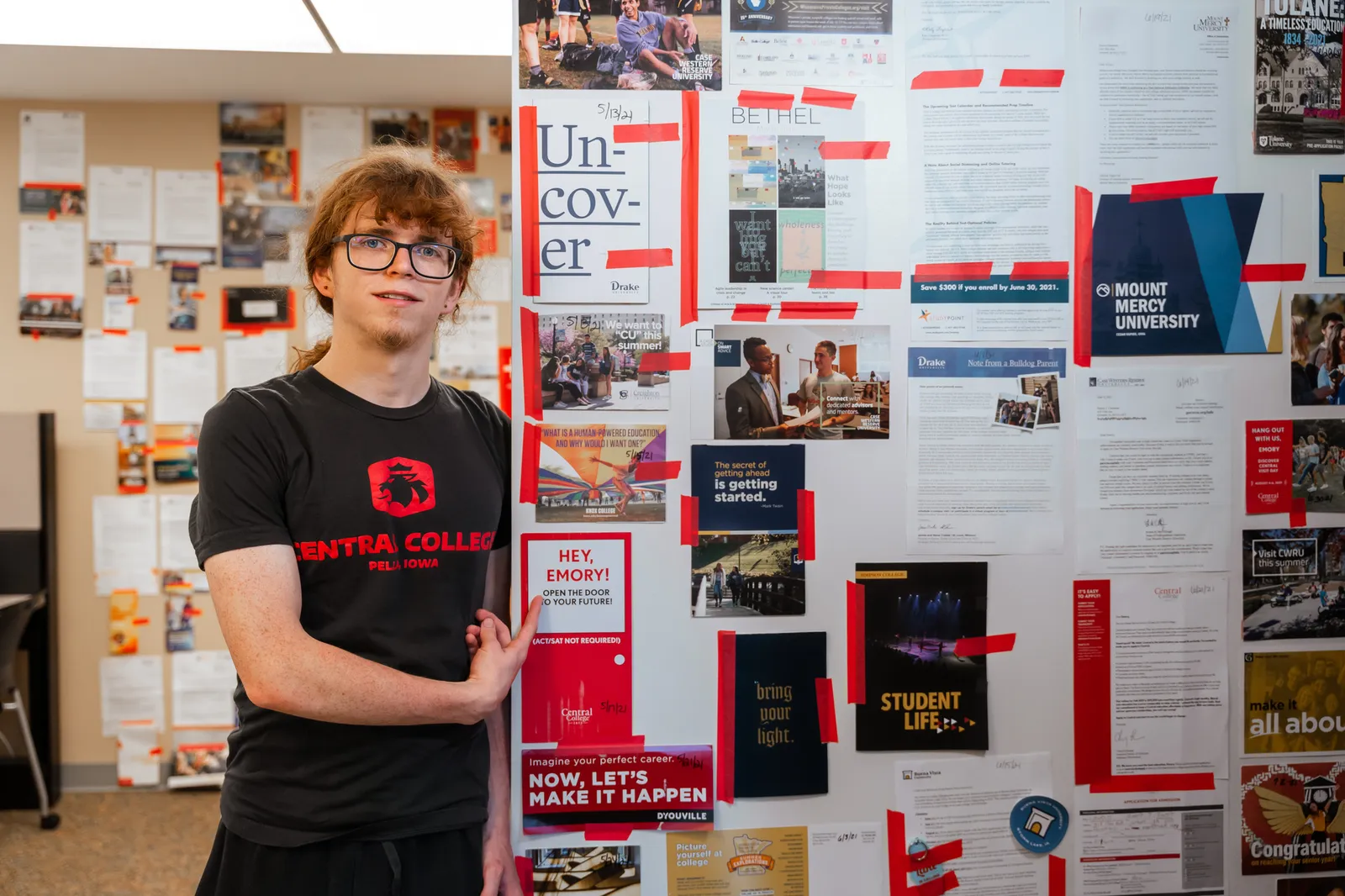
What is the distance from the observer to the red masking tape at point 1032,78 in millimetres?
1301

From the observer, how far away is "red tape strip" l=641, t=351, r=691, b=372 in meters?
1.27

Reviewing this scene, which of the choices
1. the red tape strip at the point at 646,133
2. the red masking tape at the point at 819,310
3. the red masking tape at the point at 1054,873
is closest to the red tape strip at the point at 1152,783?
the red masking tape at the point at 1054,873

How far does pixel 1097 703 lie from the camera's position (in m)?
1.33

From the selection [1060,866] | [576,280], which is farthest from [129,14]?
[1060,866]

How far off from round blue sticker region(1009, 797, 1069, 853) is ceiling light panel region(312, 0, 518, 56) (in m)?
2.23

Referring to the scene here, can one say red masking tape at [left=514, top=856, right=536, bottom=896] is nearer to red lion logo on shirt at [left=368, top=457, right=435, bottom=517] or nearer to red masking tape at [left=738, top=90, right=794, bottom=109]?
red lion logo on shirt at [left=368, top=457, right=435, bottom=517]

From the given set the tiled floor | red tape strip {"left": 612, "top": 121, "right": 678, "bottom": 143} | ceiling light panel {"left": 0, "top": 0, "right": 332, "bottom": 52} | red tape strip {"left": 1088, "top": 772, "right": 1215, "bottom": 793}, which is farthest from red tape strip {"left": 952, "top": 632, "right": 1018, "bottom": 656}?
the tiled floor

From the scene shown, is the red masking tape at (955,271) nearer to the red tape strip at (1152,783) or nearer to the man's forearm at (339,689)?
the red tape strip at (1152,783)

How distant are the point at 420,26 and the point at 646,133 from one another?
170 cm

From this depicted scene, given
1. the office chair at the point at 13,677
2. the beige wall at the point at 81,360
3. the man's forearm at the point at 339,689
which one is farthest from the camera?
the beige wall at the point at 81,360

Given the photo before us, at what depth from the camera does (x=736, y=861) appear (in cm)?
129

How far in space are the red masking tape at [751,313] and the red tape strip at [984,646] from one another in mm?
598
